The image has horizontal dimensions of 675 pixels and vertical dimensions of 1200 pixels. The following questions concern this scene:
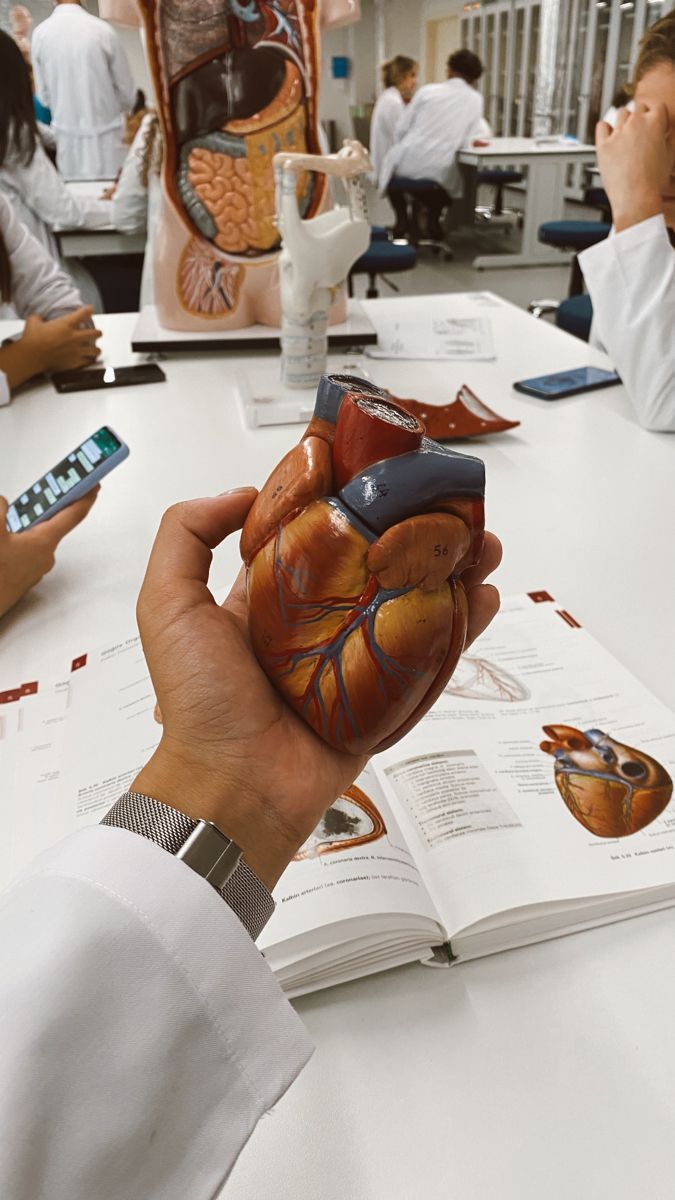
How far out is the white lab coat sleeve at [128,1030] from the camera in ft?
1.16

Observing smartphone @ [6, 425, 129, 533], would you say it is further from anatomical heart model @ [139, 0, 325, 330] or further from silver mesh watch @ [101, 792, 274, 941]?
anatomical heart model @ [139, 0, 325, 330]

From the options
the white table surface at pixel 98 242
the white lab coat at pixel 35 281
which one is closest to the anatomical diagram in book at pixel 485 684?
the white lab coat at pixel 35 281

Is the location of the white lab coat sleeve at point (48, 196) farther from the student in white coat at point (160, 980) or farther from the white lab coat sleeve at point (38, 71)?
the student in white coat at point (160, 980)

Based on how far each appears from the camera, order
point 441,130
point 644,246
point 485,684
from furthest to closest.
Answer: point 441,130 < point 644,246 < point 485,684

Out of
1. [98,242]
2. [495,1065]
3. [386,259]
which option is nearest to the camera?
[495,1065]

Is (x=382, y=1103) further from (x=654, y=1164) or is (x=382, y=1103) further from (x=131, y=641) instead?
(x=131, y=641)

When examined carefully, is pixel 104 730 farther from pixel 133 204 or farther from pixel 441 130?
pixel 441 130

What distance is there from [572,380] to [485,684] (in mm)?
890

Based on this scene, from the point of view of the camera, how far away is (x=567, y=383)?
1.44 metres

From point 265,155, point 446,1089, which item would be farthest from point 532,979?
point 265,155

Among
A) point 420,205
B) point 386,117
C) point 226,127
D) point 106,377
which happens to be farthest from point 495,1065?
point 386,117

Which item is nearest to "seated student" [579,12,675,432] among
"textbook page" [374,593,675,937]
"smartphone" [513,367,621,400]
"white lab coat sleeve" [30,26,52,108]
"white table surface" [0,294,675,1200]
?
"smartphone" [513,367,621,400]

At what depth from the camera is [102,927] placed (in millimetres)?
380

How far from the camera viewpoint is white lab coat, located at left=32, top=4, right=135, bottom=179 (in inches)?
67.4
